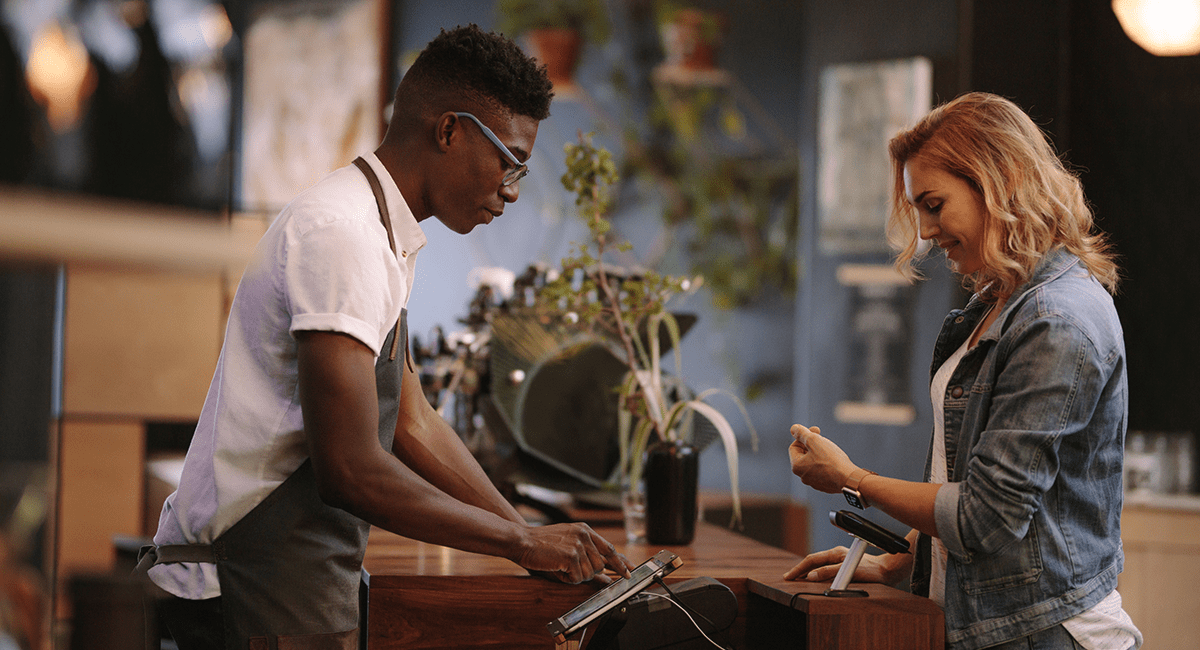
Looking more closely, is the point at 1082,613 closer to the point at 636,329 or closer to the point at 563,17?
the point at 636,329

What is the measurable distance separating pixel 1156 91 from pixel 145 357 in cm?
383

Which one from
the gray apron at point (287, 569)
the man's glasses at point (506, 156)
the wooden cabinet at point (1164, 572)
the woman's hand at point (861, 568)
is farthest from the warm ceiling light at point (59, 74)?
the wooden cabinet at point (1164, 572)

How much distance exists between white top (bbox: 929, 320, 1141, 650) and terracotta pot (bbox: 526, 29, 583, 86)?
114 inches

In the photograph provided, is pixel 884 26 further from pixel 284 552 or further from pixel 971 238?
pixel 284 552

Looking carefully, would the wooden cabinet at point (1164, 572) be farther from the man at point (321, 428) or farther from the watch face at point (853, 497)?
the man at point (321, 428)

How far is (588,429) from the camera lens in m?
2.32

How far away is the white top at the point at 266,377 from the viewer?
3.42 ft

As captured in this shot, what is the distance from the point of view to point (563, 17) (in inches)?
160

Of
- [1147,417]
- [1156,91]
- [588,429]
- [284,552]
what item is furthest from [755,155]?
[284,552]

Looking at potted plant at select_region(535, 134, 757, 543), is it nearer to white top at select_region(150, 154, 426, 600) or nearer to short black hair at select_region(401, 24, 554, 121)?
short black hair at select_region(401, 24, 554, 121)

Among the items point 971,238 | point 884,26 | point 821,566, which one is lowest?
point 821,566

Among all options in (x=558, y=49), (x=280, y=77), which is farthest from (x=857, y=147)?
(x=280, y=77)

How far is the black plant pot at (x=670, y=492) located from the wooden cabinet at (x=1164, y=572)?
6.24ft

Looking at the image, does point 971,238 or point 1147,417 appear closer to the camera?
point 971,238
